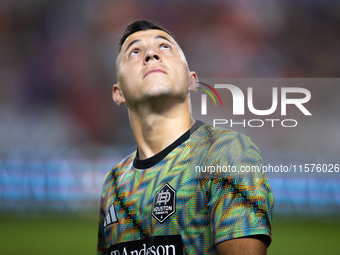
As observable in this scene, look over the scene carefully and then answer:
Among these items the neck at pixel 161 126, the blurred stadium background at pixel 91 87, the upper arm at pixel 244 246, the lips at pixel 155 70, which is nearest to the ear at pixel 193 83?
the neck at pixel 161 126

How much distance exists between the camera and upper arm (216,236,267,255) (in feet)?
4.54

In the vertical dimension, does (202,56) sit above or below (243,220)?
above

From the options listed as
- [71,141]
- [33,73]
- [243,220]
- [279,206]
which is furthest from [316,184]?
[33,73]

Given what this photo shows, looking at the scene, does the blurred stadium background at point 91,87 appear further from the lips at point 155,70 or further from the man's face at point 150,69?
the lips at point 155,70

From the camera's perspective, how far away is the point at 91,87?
723cm

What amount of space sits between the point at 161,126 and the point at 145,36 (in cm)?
59

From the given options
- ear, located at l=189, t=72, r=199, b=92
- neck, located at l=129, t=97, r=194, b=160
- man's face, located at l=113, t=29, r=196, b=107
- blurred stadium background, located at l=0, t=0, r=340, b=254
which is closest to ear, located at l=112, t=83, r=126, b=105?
man's face, located at l=113, t=29, r=196, b=107

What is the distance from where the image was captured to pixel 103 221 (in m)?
2.18

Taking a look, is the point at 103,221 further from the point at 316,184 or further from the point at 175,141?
the point at 316,184

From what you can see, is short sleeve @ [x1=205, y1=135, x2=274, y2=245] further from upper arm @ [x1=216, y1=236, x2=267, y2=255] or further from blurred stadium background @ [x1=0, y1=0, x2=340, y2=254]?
blurred stadium background @ [x1=0, y1=0, x2=340, y2=254]

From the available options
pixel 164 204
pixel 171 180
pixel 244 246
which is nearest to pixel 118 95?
pixel 171 180

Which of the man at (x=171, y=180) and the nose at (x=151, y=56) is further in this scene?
the nose at (x=151, y=56)

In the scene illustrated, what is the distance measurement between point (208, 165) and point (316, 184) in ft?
16.4

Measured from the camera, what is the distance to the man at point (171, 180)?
148 cm
